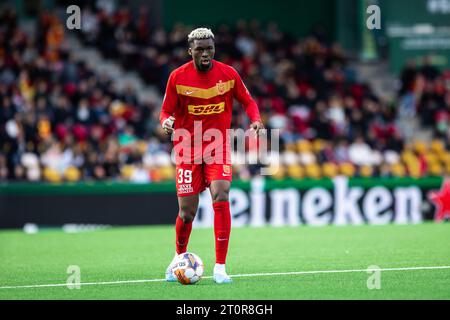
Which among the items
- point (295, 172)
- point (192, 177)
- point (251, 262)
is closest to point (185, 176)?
point (192, 177)

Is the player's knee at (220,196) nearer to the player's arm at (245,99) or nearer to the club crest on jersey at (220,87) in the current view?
the player's arm at (245,99)

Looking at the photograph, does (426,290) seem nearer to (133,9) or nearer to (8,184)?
(8,184)

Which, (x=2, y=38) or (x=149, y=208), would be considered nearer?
(x=149, y=208)

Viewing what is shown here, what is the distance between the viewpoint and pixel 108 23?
2688 centimetres

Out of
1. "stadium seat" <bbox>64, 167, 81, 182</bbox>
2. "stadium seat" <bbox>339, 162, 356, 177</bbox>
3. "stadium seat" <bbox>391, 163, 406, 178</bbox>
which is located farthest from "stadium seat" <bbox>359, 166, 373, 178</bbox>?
"stadium seat" <bbox>64, 167, 81, 182</bbox>

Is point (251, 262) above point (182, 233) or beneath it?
beneath

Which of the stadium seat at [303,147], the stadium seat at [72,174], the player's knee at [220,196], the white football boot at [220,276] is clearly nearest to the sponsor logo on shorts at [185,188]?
the player's knee at [220,196]

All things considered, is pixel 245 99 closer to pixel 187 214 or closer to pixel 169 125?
pixel 169 125

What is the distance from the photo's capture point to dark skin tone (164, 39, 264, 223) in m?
9.93

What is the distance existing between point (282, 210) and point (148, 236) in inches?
174

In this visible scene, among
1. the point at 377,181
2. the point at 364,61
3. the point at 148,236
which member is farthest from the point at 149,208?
the point at 364,61

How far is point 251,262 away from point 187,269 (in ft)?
8.20

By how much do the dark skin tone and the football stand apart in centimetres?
56

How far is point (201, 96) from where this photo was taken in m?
10.2
